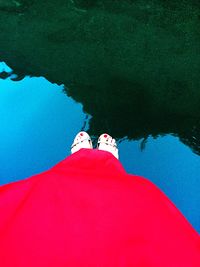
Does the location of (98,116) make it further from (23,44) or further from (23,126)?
(23,44)

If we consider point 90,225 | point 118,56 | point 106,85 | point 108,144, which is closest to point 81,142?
point 108,144

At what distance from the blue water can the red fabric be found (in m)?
0.54

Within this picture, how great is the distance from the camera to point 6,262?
0.75 m

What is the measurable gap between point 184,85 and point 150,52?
9.5 inches

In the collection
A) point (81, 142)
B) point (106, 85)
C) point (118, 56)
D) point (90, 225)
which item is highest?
point (118, 56)

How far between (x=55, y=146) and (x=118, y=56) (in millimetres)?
558

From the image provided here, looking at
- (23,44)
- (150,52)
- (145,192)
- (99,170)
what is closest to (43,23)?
(23,44)

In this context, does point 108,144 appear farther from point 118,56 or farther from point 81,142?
point 118,56

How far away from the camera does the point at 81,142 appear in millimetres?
1526

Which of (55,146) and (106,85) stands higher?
(106,85)

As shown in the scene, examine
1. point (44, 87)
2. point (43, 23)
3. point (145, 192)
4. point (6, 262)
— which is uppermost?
point (43, 23)

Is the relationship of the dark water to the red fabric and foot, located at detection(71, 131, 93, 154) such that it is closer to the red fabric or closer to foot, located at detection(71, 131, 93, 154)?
foot, located at detection(71, 131, 93, 154)

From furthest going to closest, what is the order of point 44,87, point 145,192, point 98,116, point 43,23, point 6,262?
point 43,23 < point 44,87 < point 98,116 < point 145,192 < point 6,262

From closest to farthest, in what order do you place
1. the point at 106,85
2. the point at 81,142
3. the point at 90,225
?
the point at 90,225, the point at 81,142, the point at 106,85
